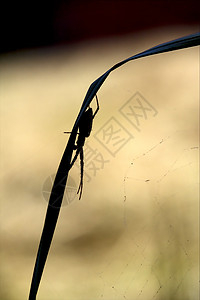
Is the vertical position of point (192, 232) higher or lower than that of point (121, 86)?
lower

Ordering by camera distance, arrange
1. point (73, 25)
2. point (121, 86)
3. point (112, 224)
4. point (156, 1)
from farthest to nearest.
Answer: point (73, 25), point (156, 1), point (121, 86), point (112, 224)

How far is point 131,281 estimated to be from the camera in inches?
23.7

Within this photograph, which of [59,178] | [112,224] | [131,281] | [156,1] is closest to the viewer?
[59,178]

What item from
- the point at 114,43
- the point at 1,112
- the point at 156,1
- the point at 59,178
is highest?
the point at 156,1

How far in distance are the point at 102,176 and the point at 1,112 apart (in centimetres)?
55

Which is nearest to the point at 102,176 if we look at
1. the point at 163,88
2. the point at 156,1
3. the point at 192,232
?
the point at 192,232

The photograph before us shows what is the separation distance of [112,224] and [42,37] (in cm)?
93

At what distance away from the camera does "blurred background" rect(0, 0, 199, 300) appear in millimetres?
679

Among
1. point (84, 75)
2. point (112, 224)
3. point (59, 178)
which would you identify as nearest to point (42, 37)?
point (84, 75)

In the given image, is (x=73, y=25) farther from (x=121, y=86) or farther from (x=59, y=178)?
(x=59, y=178)

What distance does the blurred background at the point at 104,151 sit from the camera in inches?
26.7

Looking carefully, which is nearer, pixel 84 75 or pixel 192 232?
pixel 192 232

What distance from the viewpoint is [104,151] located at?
97 cm

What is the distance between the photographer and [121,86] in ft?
4.28
